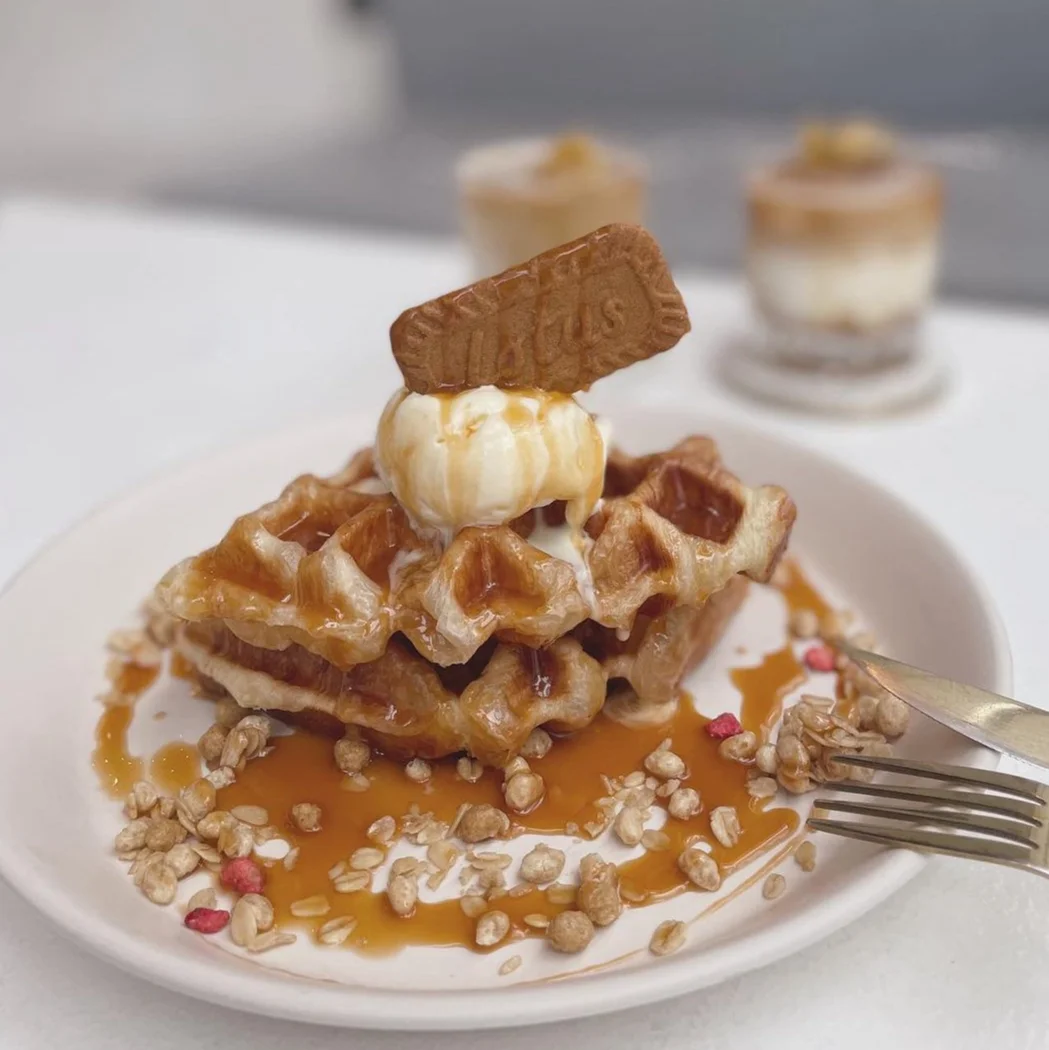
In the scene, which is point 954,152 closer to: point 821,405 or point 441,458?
point 821,405

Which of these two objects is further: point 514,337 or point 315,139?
point 315,139

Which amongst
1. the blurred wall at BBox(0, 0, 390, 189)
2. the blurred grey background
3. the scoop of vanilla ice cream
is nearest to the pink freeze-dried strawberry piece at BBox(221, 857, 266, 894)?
the scoop of vanilla ice cream

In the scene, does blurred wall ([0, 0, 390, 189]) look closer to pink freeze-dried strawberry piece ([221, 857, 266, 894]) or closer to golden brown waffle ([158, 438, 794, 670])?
golden brown waffle ([158, 438, 794, 670])

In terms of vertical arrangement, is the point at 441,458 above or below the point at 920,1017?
above

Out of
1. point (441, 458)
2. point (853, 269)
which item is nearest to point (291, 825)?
point (441, 458)

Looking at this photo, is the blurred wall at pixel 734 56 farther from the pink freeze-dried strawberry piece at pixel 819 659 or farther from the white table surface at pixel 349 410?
the pink freeze-dried strawberry piece at pixel 819 659

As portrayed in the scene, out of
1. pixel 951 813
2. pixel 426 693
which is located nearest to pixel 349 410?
Result: pixel 426 693
